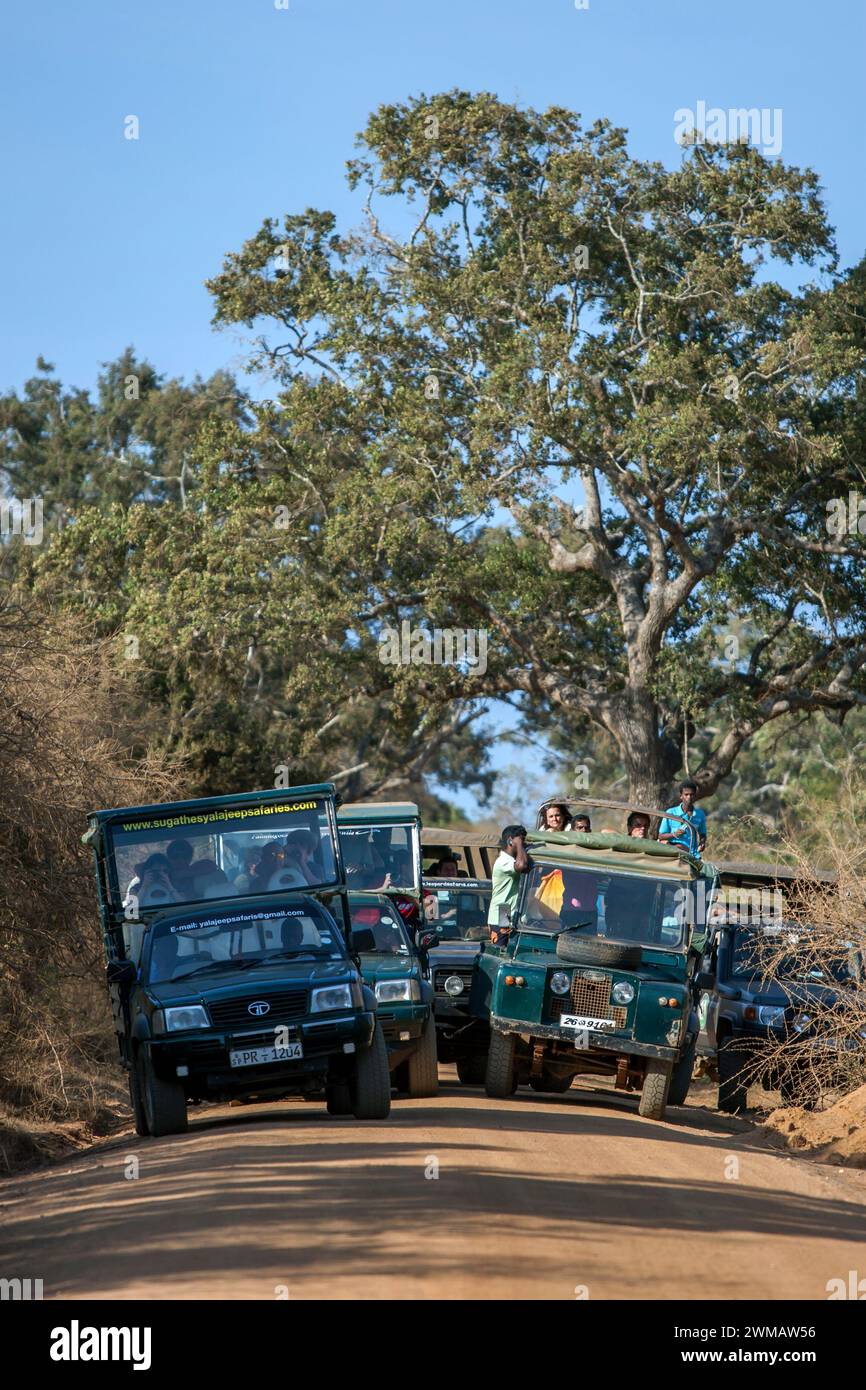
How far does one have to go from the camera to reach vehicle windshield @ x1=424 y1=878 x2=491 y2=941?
758 inches

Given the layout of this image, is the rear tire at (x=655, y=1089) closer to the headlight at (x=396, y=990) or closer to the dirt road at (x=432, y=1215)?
the dirt road at (x=432, y=1215)

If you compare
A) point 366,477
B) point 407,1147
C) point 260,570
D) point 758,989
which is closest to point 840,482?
point 366,477

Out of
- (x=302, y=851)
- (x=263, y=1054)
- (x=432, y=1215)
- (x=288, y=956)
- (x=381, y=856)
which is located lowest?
(x=432, y=1215)

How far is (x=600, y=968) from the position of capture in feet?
46.6

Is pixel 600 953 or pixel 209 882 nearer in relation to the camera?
pixel 209 882

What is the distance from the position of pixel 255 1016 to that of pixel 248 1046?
201 mm

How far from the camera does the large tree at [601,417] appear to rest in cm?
2897

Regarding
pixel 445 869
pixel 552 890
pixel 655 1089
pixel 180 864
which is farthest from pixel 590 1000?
pixel 445 869

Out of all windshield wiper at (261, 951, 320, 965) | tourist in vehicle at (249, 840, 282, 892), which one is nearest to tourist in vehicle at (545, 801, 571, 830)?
tourist in vehicle at (249, 840, 282, 892)

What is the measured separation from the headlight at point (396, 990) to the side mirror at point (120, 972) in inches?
82.3

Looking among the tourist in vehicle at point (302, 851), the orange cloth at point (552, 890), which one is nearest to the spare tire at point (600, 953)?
the orange cloth at point (552, 890)

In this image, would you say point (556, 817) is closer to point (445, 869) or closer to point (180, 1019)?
point (445, 869)

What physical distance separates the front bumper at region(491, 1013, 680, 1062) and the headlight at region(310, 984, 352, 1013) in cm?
229

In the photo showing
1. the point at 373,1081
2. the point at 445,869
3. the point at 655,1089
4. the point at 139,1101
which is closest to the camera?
the point at 373,1081
